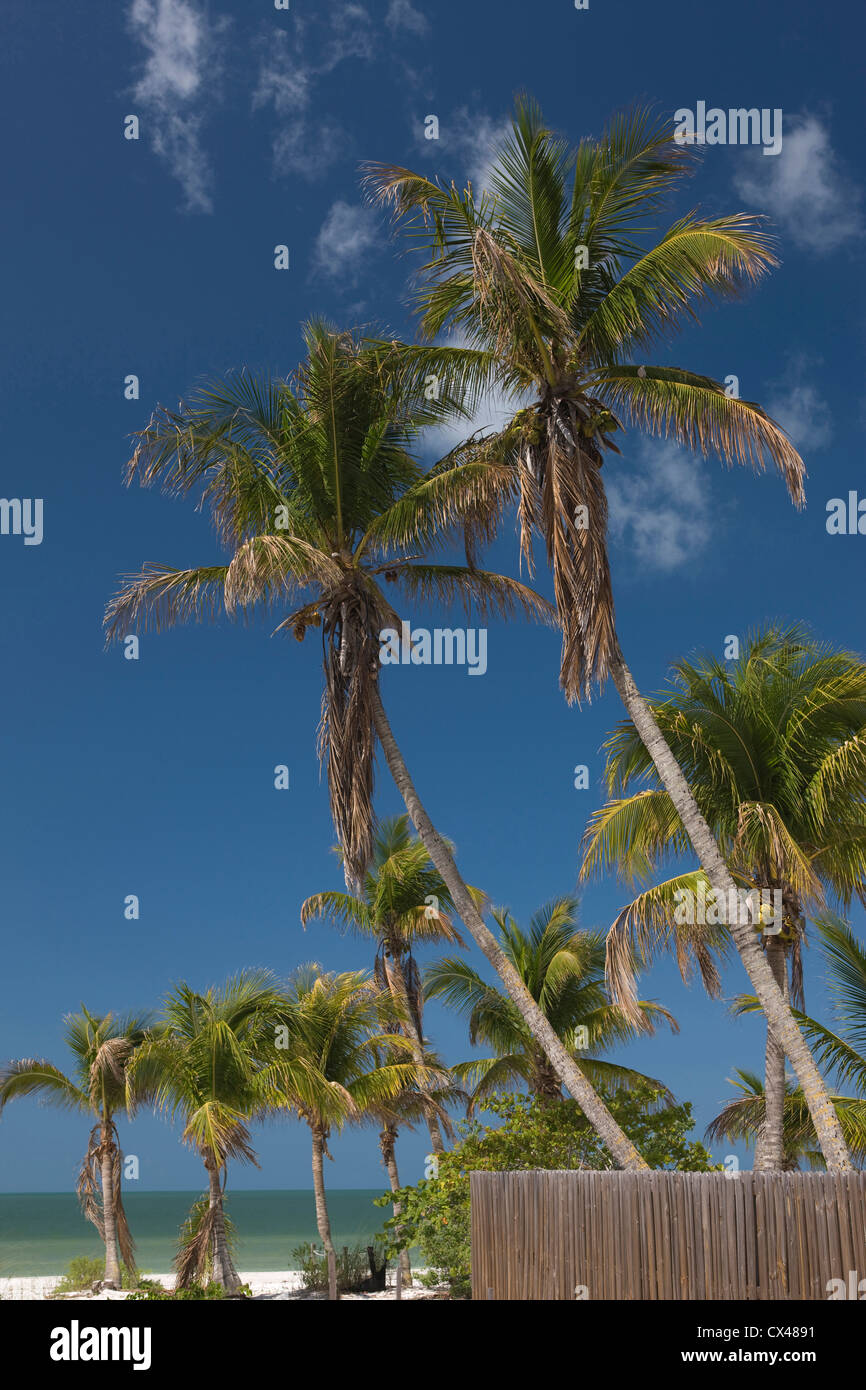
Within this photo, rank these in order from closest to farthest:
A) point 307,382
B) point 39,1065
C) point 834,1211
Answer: point 834,1211
point 307,382
point 39,1065

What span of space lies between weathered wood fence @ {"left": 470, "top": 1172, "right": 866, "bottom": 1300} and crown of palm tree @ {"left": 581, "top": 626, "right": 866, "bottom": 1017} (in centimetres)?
418

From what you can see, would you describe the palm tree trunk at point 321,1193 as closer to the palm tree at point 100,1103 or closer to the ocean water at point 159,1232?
the palm tree at point 100,1103

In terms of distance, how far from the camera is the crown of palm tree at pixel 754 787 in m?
14.9

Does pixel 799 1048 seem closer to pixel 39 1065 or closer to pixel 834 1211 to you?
pixel 834 1211

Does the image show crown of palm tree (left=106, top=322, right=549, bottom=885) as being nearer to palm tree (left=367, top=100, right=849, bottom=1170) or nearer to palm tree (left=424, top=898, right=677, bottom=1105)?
palm tree (left=367, top=100, right=849, bottom=1170)

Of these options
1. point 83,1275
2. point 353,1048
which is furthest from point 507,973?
point 83,1275

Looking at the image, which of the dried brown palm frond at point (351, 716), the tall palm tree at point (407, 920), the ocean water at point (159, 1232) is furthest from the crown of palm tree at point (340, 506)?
the ocean water at point (159, 1232)

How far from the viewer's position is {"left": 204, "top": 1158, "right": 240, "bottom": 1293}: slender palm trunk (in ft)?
61.8

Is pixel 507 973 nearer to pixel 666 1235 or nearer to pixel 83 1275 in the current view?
pixel 666 1235

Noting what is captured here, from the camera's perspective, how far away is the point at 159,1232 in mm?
81812

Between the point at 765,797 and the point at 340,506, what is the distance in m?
7.21

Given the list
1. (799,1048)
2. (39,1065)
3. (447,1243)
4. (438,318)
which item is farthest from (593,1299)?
(39,1065)

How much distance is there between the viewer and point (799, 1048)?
1302 cm
